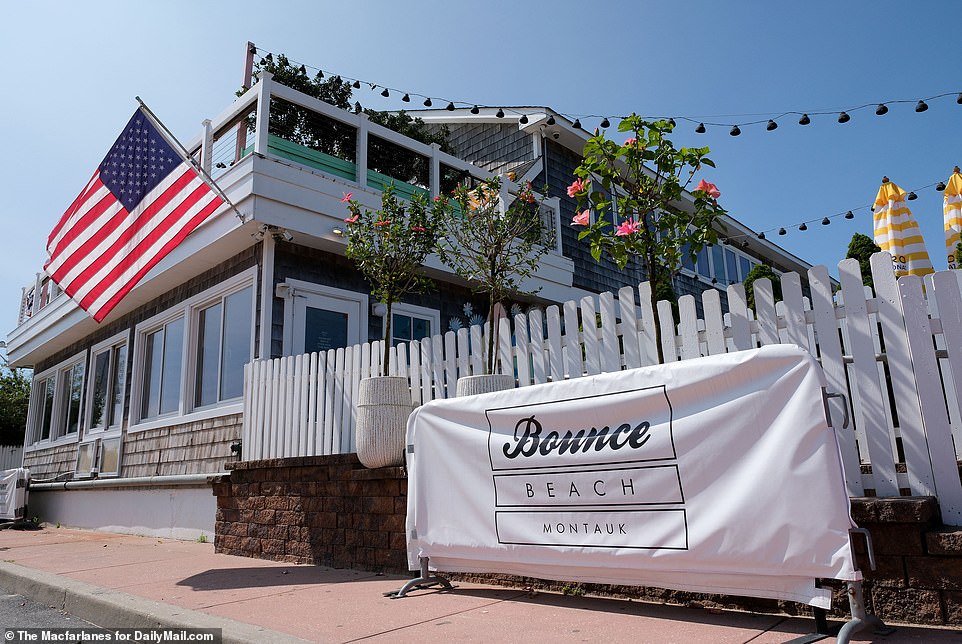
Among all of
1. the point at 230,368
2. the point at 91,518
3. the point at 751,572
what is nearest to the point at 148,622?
the point at 751,572

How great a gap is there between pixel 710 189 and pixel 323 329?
5.57m

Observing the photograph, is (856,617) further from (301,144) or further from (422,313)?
(301,144)

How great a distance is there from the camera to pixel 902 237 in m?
7.86

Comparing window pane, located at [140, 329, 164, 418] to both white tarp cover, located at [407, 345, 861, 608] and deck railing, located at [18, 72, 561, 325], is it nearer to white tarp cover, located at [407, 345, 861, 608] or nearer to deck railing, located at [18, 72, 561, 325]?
deck railing, located at [18, 72, 561, 325]

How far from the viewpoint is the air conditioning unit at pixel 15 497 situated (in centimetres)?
1239

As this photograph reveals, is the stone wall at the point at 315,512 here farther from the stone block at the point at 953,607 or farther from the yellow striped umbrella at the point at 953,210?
the yellow striped umbrella at the point at 953,210

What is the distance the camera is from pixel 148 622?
12.2ft

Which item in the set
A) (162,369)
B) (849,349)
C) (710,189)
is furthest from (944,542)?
(162,369)

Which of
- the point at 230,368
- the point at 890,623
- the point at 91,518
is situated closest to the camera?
the point at 890,623

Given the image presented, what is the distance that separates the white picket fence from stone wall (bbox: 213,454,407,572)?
2.95 feet

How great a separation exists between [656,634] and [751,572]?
52cm

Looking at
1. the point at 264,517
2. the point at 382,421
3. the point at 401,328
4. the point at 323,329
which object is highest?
the point at 401,328

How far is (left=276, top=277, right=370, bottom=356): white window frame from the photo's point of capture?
26.2ft

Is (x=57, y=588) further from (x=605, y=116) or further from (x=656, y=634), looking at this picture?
(x=605, y=116)
